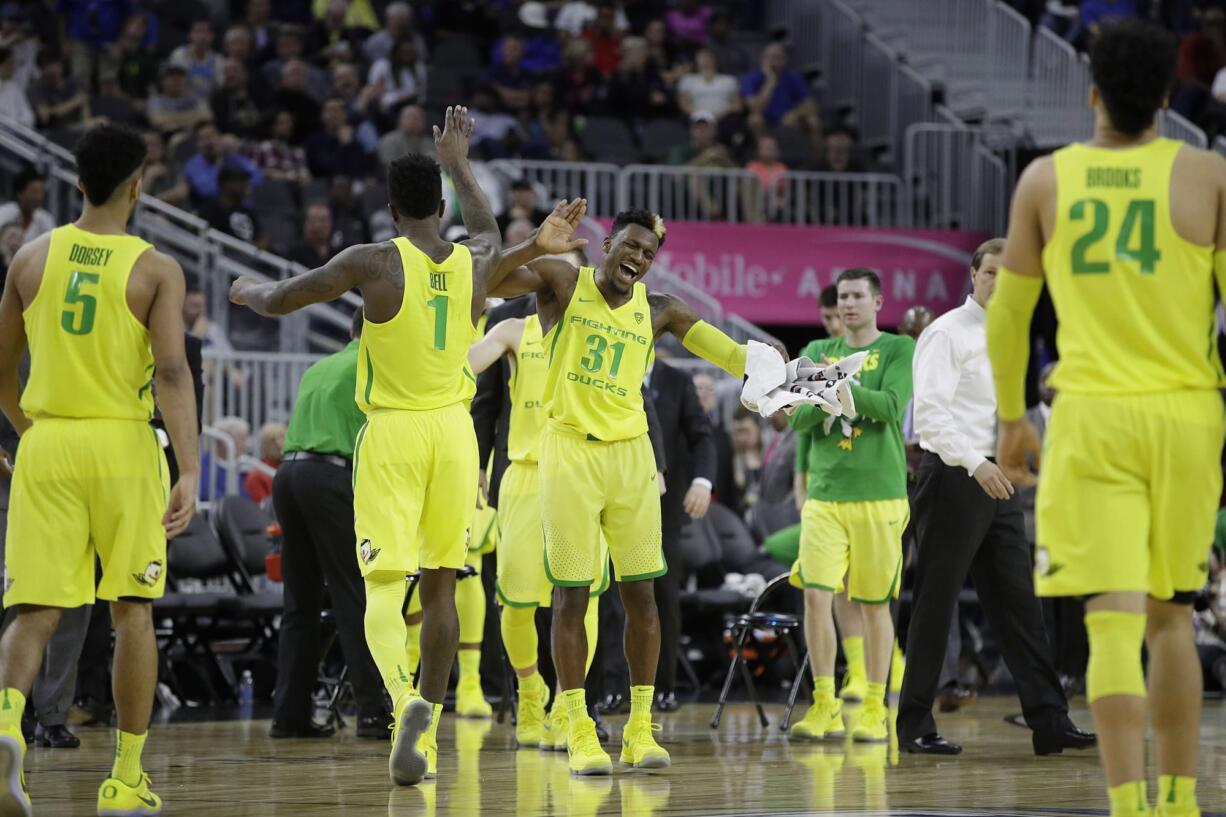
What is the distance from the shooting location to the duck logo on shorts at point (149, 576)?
5754 mm

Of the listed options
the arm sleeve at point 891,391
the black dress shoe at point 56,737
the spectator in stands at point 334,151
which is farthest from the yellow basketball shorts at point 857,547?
the spectator in stands at point 334,151

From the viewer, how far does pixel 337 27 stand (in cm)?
1867

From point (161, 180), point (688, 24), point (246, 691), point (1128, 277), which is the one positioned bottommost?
point (246, 691)

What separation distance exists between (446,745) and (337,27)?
11.6m

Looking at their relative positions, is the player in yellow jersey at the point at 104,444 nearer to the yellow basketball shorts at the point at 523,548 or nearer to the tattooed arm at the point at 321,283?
the tattooed arm at the point at 321,283

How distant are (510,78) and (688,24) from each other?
2898mm

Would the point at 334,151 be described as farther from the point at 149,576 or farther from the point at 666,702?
the point at 149,576

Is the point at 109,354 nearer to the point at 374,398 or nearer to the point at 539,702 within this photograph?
the point at 374,398

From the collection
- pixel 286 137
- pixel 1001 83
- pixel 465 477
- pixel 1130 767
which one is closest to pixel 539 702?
pixel 465 477

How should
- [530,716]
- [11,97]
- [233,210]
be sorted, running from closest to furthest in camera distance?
[530,716] → [233,210] → [11,97]

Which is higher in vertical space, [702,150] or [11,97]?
[11,97]

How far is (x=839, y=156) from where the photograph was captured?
18734 millimetres

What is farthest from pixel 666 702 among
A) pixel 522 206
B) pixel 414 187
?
pixel 522 206

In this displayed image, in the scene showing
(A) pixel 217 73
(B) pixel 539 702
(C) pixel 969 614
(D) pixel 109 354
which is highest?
(A) pixel 217 73
